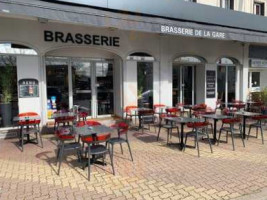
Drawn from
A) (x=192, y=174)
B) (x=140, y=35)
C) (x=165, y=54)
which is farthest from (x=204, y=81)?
(x=192, y=174)

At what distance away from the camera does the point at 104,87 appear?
9.95 metres

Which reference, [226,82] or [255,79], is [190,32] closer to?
[226,82]

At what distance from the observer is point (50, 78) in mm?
8789

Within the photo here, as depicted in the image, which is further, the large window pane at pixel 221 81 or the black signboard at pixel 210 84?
the large window pane at pixel 221 81

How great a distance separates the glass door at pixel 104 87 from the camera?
976cm

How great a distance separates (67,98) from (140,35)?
3555 millimetres

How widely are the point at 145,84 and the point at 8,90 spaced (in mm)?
4901

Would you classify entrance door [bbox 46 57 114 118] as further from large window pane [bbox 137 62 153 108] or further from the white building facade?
large window pane [bbox 137 62 153 108]

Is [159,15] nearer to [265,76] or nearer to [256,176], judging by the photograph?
[256,176]

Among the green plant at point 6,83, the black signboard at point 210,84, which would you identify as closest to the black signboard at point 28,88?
the green plant at point 6,83

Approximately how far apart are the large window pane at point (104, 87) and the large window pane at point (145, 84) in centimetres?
108

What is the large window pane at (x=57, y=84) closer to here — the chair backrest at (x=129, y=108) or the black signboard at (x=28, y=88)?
the black signboard at (x=28, y=88)

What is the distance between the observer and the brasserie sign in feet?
26.3

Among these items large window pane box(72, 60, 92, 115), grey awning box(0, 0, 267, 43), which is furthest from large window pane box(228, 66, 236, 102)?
large window pane box(72, 60, 92, 115)
